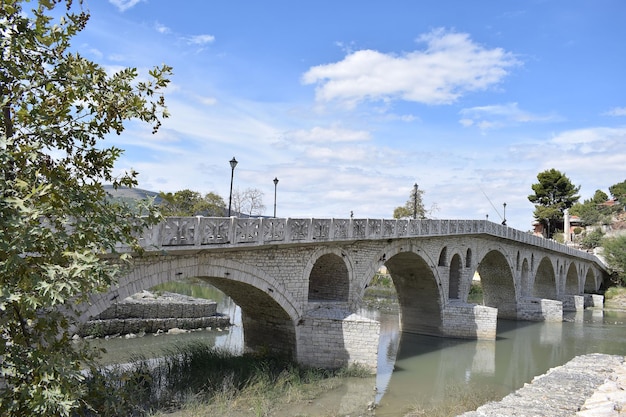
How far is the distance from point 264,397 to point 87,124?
892cm

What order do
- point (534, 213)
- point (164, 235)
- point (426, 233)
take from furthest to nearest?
point (534, 213), point (426, 233), point (164, 235)

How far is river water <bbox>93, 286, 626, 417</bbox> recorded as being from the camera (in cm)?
1368

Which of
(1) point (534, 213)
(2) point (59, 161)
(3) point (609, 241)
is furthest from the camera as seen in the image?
(1) point (534, 213)

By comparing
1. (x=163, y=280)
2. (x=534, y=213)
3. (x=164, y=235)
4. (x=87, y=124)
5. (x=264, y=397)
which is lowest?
(x=264, y=397)

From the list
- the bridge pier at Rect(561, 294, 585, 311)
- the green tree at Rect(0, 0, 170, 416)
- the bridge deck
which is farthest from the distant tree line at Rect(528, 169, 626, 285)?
the green tree at Rect(0, 0, 170, 416)

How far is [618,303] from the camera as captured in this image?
46.4 metres

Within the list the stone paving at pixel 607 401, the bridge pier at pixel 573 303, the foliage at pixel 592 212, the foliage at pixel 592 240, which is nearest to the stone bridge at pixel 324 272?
the stone paving at pixel 607 401

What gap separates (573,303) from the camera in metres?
40.8

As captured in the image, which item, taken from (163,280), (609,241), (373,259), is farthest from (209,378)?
(609,241)

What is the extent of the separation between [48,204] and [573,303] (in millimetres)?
44217

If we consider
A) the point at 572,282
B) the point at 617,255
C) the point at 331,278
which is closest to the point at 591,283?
the point at 617,255

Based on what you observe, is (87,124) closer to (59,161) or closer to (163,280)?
(59,161)

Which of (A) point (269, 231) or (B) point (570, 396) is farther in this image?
(A) point (269, 231)

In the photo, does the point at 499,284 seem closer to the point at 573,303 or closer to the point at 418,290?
the point at 418,290
